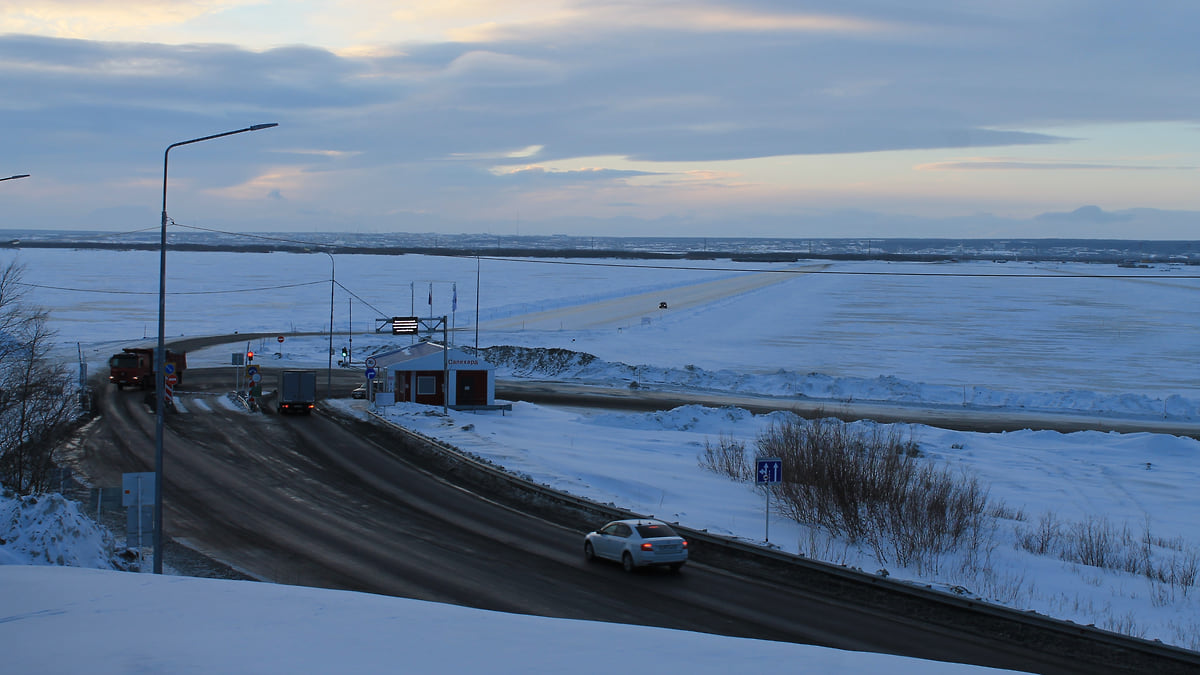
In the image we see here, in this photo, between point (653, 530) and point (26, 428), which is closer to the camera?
point (653, 530)

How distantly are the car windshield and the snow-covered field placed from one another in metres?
3.71

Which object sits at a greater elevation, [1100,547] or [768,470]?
[768,470]

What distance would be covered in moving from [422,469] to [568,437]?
809cm

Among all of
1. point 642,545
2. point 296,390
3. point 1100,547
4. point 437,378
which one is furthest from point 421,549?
point 437,378

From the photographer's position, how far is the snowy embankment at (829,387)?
4722 cm

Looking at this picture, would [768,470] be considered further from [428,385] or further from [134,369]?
[134,369]

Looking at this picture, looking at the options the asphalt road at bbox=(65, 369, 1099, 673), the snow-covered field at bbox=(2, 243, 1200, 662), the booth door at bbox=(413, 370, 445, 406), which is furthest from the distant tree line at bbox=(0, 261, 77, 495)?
the booth door at bbox=(413, 370, 445, 406)

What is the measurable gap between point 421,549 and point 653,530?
556cm

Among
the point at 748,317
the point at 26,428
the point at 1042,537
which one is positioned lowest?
the point at 1042,537

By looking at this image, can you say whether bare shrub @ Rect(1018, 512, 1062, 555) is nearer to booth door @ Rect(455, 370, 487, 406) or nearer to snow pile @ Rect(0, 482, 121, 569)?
snow pile @ Rect(0, 482, 121, 569)

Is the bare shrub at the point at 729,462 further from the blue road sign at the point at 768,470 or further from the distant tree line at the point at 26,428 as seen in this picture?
the distant tree line at the point at 26,428

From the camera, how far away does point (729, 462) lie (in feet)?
103

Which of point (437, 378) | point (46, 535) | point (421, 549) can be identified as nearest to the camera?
point (46, 535)

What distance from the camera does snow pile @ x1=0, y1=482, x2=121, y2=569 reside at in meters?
16.0
